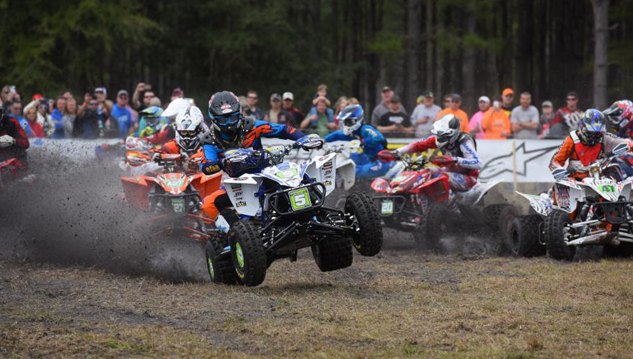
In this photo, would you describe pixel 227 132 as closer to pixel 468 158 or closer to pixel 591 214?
pixel 591 214

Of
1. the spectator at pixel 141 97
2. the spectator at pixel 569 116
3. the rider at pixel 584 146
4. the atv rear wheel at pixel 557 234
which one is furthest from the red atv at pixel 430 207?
the spectator at pixel 141 97

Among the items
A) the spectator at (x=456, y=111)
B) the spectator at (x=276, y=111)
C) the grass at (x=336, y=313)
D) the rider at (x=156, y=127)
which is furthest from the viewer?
the spectator at (x=276, y=111)

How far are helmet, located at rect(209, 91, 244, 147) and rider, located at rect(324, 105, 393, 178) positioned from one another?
5.56 metres

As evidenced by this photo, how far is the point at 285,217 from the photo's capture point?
11398mm

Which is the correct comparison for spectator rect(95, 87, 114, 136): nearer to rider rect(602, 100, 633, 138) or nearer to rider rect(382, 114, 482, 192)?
rider rect(382, 114, 482, 192)

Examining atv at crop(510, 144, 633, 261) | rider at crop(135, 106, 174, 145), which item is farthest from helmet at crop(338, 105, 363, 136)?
atv at crop(510, 144, 633, 261)

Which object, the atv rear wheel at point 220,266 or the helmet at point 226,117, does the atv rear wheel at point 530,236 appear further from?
the helmet at point 226,117

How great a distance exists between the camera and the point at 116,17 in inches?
1404

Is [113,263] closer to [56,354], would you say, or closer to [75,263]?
[75,263]

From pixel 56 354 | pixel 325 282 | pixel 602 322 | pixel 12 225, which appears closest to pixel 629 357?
pixel 602 322

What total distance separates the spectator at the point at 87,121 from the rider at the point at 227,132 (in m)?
10.2

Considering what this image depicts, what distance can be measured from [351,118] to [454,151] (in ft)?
6.64

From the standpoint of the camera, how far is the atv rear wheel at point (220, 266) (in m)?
12.0

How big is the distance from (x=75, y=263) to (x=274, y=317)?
5.57 metres
